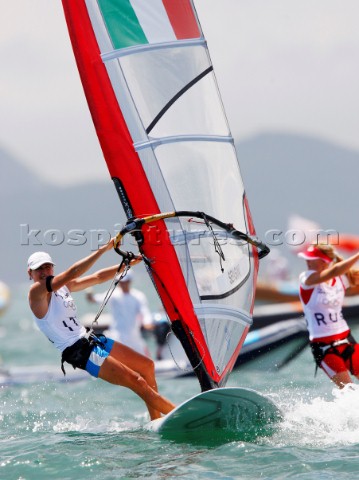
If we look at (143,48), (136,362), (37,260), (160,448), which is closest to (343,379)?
(136,362)

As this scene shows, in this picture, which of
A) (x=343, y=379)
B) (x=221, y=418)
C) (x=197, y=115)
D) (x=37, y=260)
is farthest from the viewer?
(x=343, y=379)

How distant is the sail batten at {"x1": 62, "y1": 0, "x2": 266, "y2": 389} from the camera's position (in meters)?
6.57

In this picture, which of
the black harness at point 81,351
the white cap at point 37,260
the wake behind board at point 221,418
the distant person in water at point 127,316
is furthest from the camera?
the distant person in water at point 127,316

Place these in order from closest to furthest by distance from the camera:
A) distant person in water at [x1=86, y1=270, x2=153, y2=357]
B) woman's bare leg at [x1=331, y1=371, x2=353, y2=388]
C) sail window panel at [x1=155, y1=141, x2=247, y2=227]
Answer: sail window panel at [x1=155, y1=141, x2=247, y2=227]
woman's bare leg at [x1=331, y1=371, x2=353, y2=388]
distant person in water at [x1=86, y1=270, x2=153, y2=357]

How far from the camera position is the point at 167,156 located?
664 cm

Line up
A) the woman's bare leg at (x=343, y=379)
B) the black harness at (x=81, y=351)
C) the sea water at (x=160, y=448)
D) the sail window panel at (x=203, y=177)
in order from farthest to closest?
the woman's bare leg at (x=343, y=379) → the sail window panel at (x=203, y=177) → the black harness at (x=81, y=351) → the sea water at (x=160, y=448)

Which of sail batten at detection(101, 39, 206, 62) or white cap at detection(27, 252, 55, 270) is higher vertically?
sail batten at detection(101, 39, 206, 62)

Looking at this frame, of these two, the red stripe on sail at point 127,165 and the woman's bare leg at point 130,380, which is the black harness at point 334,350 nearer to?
the red stripe on sail at point 127,165

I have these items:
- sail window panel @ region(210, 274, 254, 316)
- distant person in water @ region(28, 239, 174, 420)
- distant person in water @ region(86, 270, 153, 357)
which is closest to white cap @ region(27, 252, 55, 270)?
distant person in water @ region(28, 239, 174, 420)

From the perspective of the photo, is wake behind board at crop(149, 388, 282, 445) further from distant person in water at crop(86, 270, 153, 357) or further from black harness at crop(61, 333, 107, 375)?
distant person in water at crop(86, 270, 153, 357)

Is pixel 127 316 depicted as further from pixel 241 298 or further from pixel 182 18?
pixel 182 18

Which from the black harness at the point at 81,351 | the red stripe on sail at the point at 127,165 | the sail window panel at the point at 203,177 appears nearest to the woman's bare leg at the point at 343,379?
the red stripe on sail at the point at 127,165

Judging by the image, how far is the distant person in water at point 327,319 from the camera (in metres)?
7.03

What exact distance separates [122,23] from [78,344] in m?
2.33
